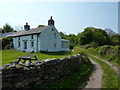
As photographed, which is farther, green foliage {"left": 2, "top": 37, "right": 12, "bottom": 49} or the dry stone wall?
green foliage {"left": 2, "top": 37, "right": 12, "bottom": 49}

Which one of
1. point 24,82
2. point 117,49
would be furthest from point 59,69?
point 117,49

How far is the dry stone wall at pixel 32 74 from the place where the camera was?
423cm

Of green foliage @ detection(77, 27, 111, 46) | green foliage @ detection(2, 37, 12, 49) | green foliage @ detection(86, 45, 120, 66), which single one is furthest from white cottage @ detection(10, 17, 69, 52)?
green foliage @ detection(77, 27, 111, 46)

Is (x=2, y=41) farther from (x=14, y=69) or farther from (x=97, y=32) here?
(x=97, y=32)

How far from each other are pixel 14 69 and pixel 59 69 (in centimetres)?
332

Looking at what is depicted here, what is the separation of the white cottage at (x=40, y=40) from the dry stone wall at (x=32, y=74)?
1766 cm

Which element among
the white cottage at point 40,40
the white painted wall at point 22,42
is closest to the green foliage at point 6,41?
the white painted wall at point 22,42

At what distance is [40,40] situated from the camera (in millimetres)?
24047

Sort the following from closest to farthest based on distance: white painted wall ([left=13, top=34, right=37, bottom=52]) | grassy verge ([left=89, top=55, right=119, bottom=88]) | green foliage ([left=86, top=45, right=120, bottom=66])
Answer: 1. grassy verge ([left=89, top=55, right=119, bottom=88])
2. green foliage ([left=86, top=45, right=120, bottom=66])
3. white painted wall ([left=13, top=34, right=37, bottom=52])

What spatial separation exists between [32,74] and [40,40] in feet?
63.4

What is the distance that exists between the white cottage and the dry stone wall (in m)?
17.7

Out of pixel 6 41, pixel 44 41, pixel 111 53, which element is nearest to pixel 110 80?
pixel 111 53

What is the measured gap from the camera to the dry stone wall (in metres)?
4.23

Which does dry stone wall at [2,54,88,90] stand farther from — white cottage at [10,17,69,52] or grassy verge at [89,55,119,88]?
white cottage at [10,17,69,52]
